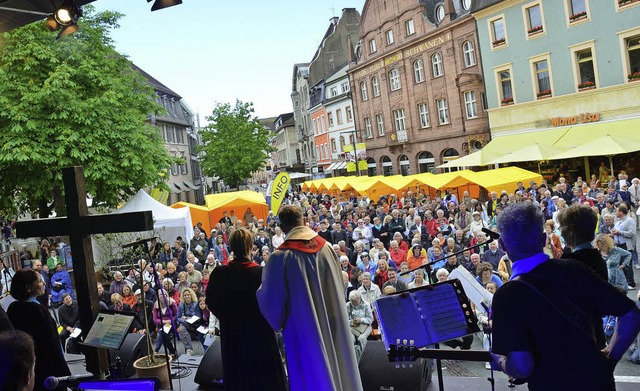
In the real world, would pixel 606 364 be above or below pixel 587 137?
below

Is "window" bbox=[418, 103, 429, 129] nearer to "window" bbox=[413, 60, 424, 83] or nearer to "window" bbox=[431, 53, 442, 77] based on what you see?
"window" bbox=[413, 60, 424, 83]

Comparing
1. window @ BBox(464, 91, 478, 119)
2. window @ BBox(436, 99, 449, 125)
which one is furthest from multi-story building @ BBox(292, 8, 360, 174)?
window @ BBox(464, 91, 478, 119)

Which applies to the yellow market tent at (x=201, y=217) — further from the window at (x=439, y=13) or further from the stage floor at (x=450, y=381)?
the window at (x=439, y=13)

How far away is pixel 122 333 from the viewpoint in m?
4.45

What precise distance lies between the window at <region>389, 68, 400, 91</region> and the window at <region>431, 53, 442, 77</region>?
3.50 meters

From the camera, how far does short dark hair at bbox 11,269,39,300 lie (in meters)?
4.28

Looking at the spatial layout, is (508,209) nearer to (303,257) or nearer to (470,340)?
(303,257)

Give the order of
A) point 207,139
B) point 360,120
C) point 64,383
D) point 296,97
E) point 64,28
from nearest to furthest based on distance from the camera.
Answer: point 64,383 < point 64,28 < point 360,120 < point 207,139 < point 296,97

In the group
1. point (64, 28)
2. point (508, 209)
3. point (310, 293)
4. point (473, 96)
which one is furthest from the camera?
point (473, 96)

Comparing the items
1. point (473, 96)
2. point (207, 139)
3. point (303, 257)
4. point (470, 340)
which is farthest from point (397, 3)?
point (303, 257)

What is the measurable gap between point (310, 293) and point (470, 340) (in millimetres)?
4621

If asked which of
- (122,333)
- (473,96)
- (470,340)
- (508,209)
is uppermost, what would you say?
(473,96)

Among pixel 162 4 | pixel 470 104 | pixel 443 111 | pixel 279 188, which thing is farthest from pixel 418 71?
pixel 162 4

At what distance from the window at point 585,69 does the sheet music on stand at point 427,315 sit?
76.3 ft
